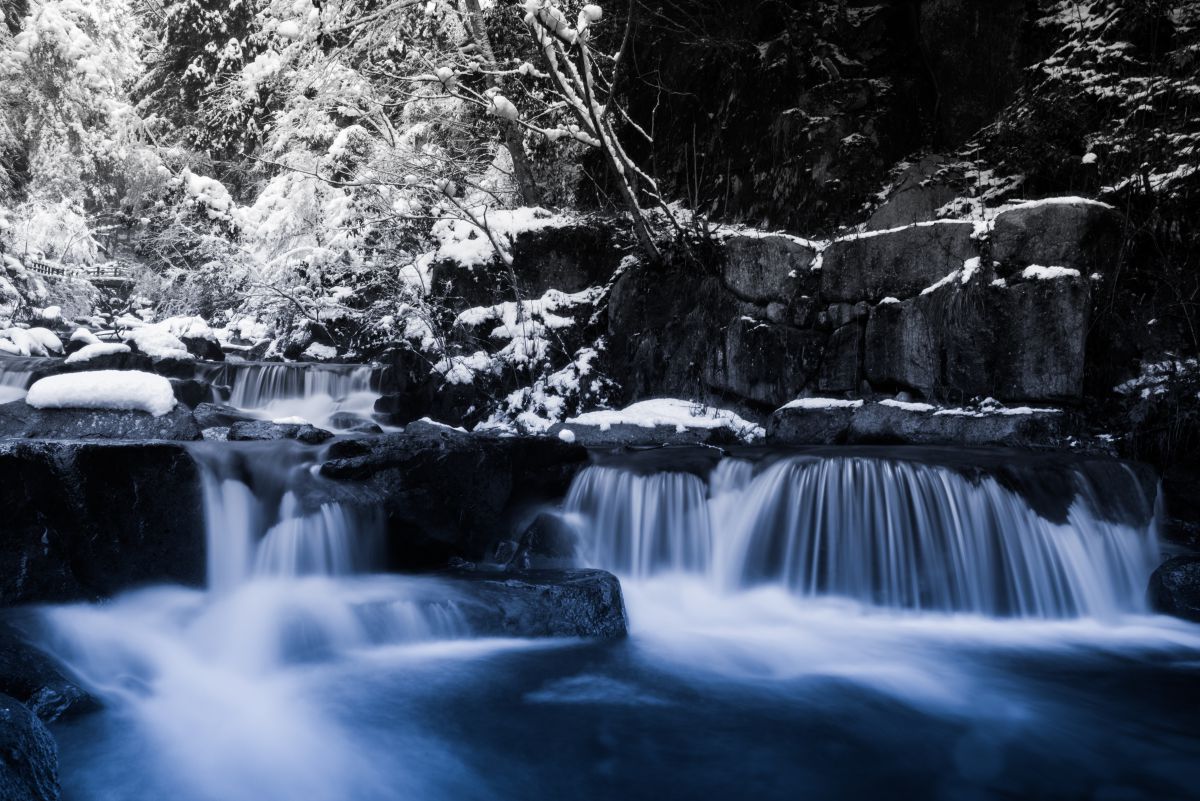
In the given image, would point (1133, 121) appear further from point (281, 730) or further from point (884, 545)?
point (281, 730)

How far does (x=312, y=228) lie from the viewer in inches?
618

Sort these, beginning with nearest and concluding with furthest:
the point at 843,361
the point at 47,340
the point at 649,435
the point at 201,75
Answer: the point at 843,361
the point at 649,435
the point at 47,340
the point at 201,75

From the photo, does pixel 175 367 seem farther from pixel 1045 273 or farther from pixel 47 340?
pixel 1045 273

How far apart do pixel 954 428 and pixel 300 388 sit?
9228 millimetres

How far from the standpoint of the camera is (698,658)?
4.26 meters

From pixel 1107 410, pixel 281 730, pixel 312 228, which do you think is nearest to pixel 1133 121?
pixel 1107 410

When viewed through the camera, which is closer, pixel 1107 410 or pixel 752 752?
pixel 752 752

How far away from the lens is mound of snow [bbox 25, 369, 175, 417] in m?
6.54

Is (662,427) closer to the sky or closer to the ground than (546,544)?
closer to the sky

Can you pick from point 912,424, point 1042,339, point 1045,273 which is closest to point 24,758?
point 912,424

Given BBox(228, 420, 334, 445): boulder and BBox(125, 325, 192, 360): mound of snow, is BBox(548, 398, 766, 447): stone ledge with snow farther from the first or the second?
BBox(125, 325, 192, 360): mound of snow

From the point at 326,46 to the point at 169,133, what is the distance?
10.1m

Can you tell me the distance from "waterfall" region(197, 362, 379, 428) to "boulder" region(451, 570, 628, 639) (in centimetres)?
724

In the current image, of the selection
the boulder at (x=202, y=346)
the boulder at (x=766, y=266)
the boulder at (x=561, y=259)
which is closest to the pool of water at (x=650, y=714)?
the boulder at (x=766, y=266)
